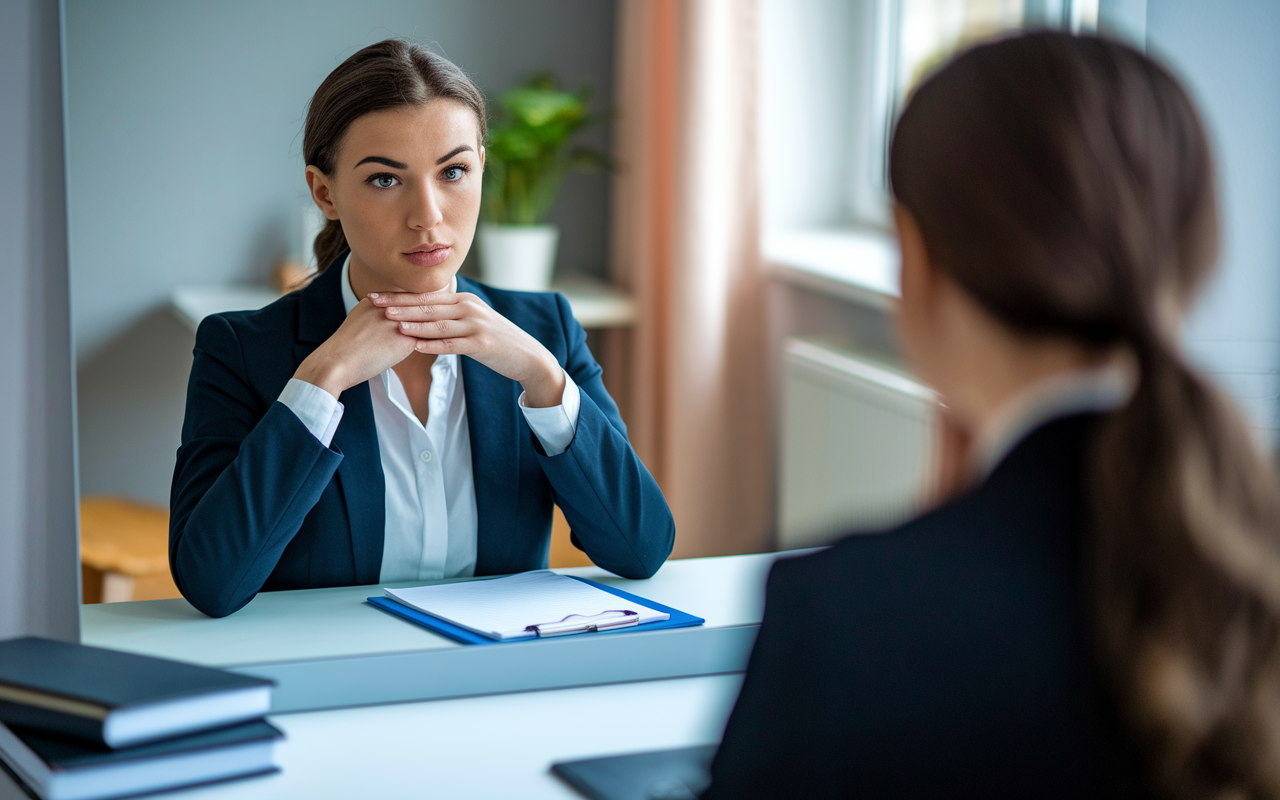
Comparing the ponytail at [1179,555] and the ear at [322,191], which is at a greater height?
the ear at [322,191]

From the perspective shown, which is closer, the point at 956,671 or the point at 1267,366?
the point at 956,671

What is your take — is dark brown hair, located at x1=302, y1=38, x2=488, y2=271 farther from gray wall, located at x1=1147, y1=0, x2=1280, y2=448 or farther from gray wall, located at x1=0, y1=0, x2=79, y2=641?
gray wall, located at x1=1147, y1=0, x2=1280, y2=448

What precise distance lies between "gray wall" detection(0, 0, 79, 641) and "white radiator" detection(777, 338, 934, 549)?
718mm

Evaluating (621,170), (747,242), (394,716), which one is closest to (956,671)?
(394,716)

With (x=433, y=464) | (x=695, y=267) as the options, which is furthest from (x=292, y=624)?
(x=695, y=267)

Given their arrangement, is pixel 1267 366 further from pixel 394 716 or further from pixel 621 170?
pixel 394 716

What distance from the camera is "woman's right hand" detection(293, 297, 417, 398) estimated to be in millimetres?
1059

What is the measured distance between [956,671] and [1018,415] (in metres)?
0.12

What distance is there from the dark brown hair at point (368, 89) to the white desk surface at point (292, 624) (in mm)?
396

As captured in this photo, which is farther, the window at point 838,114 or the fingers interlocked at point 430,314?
the window at point 838,114

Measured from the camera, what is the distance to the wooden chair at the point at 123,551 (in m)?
1.08

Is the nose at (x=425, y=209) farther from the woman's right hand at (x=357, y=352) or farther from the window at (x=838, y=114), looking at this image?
the window at (x=838, y=114)

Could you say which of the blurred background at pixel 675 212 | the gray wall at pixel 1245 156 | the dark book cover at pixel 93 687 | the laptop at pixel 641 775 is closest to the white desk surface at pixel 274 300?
the blurred background at pixel 675 212

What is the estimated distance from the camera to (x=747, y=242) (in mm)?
1346
